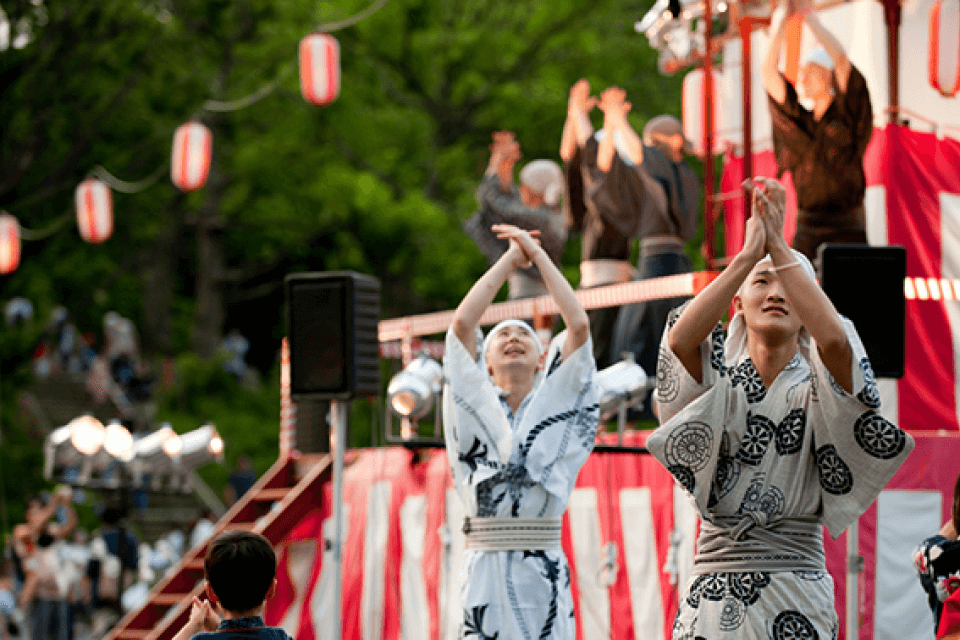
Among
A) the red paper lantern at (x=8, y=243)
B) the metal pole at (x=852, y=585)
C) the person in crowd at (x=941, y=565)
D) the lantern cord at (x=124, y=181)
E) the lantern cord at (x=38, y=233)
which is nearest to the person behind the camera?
the person in crowd at (x=941, y=565)

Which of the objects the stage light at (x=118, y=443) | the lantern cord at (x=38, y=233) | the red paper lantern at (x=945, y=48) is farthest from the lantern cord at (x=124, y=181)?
the red paper lantern at (x=945, y=48)

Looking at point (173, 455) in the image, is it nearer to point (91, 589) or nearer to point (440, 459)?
point (91, 589)

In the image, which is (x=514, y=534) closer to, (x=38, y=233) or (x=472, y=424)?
(x=472, y=424)

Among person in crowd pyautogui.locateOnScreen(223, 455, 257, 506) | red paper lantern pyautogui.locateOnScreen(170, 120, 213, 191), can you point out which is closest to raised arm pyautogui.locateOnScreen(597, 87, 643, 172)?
red paper lantern pyautogui.locateOnScreen(170, 120, 213, 191)

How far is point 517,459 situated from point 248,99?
13.9 m

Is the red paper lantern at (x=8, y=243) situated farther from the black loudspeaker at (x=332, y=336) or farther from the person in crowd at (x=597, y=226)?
the black loudspeaker at (x=332, y=336)

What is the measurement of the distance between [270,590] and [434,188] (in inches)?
575

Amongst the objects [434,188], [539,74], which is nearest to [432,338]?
[434,188]

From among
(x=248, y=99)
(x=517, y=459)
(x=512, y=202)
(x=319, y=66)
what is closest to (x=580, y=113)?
(x=512, y=202)

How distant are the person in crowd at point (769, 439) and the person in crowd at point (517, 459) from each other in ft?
3.28

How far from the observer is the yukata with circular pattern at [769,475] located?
258 centimetres

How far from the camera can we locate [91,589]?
10703 millimetres

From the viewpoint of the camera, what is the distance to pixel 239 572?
2727mm

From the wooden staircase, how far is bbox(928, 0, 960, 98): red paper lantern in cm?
413
